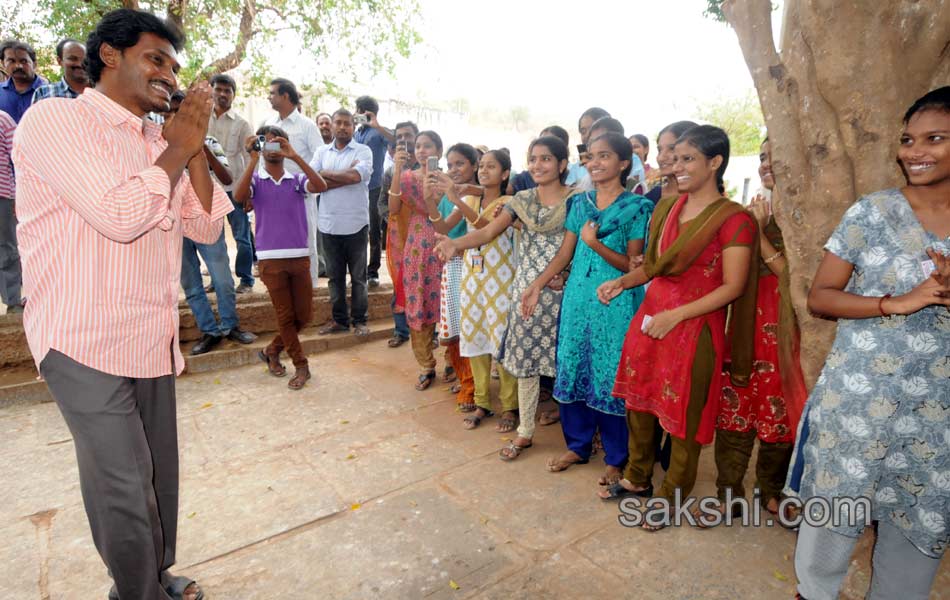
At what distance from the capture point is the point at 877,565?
189cm

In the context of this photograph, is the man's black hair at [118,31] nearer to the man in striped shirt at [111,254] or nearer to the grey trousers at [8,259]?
the man in striped shirt at [111,254]

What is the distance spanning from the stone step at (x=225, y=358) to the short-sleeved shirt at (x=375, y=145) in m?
1.63

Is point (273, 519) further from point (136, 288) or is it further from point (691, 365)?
point (691, 365)

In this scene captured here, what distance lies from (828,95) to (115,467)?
278cm

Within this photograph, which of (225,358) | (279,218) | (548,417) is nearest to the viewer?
(548,417)

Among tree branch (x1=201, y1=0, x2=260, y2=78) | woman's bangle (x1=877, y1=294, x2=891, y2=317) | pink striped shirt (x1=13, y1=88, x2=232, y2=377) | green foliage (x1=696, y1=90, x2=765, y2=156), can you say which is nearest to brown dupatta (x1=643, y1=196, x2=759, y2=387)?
woman's bangle (x1=877, y1=294, x2=891, y2=317)

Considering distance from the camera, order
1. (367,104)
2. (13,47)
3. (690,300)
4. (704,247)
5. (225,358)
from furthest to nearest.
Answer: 1. (367,104)
2. (225,358)
3. (13,47)
4. (690,300)
5. (704,247)

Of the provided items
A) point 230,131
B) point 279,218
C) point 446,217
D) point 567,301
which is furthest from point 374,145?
point 567,301

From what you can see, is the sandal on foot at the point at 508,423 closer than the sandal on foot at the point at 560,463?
No

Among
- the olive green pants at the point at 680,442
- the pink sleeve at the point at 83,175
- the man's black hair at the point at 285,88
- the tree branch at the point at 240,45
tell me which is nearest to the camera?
the pink sleeve at the point at 83,175

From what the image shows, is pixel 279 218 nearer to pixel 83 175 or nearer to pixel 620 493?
pixel 83 175

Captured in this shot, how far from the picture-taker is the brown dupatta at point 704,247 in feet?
7.69

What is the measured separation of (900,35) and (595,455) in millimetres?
2519

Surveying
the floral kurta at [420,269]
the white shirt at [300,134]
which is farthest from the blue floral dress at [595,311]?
the white shirt at [300,134]
